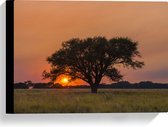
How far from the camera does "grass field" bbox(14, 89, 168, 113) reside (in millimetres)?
2412

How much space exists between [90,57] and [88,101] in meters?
0.22

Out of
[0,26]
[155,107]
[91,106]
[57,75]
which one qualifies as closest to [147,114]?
[155,107]

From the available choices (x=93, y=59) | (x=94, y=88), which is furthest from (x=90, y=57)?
(x=94, y=88)

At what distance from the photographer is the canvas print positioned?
242 cm

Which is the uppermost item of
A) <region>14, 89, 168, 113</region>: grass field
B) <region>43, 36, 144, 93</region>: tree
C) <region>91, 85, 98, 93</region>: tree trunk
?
<region>43, 36, 144, 93</region>: tree

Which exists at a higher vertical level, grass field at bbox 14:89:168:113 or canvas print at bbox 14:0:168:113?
canvas print at bbox 14:0:168:113

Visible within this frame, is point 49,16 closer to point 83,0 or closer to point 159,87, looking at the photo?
point 83,0

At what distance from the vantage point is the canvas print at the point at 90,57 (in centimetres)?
242

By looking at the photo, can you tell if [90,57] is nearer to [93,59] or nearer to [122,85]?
[93,59]

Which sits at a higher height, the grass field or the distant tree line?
the distant tree line

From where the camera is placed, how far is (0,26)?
7.88ft

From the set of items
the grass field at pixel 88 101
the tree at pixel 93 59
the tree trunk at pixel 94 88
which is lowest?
Result: the grass field at pixel 88 101

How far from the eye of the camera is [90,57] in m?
2.46

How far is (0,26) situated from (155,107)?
85 centimetres
